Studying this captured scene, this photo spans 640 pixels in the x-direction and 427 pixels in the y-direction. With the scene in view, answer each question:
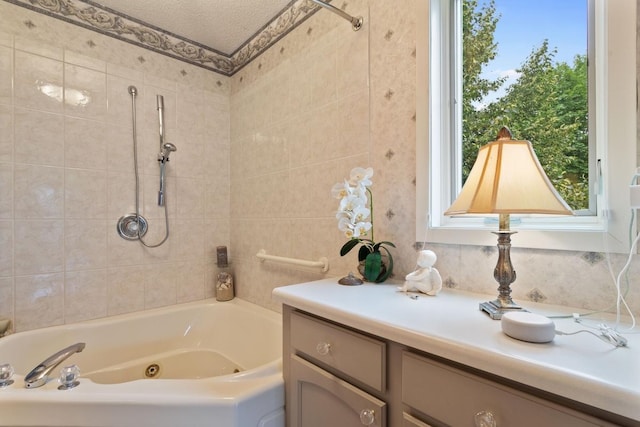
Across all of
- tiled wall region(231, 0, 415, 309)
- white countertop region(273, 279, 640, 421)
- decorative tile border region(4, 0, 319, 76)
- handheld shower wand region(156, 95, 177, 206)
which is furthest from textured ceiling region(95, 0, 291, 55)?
white countertop region(273, 279, 640, 421)

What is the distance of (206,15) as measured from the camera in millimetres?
1733

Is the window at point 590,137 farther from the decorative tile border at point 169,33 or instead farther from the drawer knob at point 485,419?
the decorative tile border at point 169,33

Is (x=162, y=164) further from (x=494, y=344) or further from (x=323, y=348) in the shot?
(x=494, y=344)

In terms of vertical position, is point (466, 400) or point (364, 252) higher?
point (364, 252)

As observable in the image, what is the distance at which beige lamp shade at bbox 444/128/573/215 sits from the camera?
639 millimetres

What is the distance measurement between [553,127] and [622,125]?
191 millimetres

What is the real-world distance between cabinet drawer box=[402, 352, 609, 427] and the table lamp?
21 cm

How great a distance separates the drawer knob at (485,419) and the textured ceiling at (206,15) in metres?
1.97

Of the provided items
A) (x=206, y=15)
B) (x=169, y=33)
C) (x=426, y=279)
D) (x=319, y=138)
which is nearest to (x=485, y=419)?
(x=426, y=279)

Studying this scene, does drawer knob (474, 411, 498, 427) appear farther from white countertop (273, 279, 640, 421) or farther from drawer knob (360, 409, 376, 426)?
drawer knob (360, 409, 376, 426)

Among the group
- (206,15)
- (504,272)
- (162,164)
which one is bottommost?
(504,272)

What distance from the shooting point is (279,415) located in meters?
1.01

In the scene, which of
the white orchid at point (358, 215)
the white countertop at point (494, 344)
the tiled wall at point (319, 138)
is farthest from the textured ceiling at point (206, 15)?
the white countertop at point (494, 344)

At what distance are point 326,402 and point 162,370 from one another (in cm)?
134
